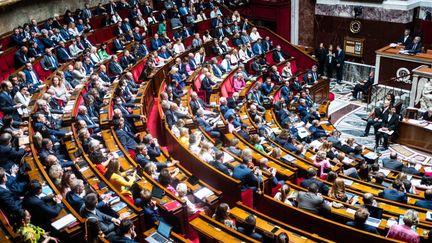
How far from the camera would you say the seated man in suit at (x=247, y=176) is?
5348 millimetres

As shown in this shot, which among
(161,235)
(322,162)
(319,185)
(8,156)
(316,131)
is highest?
(8,156)

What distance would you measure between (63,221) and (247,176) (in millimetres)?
2198

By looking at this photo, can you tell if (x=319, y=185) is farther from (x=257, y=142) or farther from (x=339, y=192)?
(x=257, y=142)

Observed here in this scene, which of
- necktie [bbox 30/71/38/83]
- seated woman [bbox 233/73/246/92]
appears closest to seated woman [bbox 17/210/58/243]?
necktie [bbox 30/71/38/83]

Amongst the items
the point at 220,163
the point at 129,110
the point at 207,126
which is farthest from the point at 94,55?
the point at 220,163

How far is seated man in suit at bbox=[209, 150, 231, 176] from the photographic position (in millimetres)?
5707

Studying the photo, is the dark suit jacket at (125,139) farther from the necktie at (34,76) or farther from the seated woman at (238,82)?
the seated woman at (238,82)

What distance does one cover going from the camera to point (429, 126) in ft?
28.8

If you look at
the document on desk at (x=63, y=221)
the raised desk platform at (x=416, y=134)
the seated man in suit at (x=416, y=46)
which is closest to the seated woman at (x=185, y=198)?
the document on desk at (x=63, y=221)

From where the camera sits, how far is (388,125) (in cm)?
910

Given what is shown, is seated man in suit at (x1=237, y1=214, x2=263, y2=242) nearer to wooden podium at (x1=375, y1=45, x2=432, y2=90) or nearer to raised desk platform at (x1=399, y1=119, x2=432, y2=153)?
raised desk platform at (x1=399, y1=119, x2=432, y2=153)

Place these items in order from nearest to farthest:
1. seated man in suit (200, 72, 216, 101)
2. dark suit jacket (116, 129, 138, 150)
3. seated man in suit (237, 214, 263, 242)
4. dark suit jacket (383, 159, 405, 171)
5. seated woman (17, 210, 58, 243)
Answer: seated woman (17, 210, 58, 243)
seated man in suit (237, 214, 263, 242)
dark suit jacket (116, 129, 138, 150)
dark suit jacket (383, 159, 405, 171)
seated man in suit (200, 72, 216, 101)

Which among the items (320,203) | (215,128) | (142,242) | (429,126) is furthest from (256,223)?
(429,126)

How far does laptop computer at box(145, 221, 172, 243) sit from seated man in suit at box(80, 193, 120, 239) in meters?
0.38
